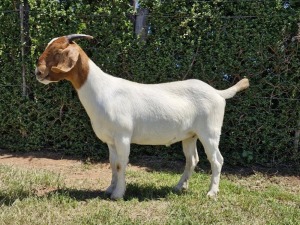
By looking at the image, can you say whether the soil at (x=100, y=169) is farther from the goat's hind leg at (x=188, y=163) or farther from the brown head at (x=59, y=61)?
the brown head at (x=59, y=61)

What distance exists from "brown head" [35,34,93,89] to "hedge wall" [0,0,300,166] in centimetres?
187

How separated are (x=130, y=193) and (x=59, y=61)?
1869mm

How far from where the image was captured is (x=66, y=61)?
4391 millimetres

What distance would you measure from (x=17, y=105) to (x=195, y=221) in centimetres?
410

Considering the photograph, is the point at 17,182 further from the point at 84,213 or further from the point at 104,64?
the point at 104,64

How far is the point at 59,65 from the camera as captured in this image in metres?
4.40

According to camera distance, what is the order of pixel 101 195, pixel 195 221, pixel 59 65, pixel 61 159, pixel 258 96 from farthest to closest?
pixel 61 159, pixel 258 96, pixel 101 195, pixel 59 65, pixel 195 221

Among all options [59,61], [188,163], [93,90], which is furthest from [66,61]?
[188,163]

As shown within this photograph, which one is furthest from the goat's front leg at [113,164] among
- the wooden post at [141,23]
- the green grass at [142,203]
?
the wooden post at [141,23]

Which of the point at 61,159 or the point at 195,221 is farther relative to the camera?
the point at 61,159

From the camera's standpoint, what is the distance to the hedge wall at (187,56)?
20.2 feet

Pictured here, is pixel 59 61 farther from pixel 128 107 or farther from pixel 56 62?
pixel 128 107

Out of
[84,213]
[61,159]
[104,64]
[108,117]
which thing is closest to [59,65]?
[108,117]

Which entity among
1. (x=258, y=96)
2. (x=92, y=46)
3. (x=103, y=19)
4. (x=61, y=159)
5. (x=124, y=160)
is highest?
(x=103, y=19)
